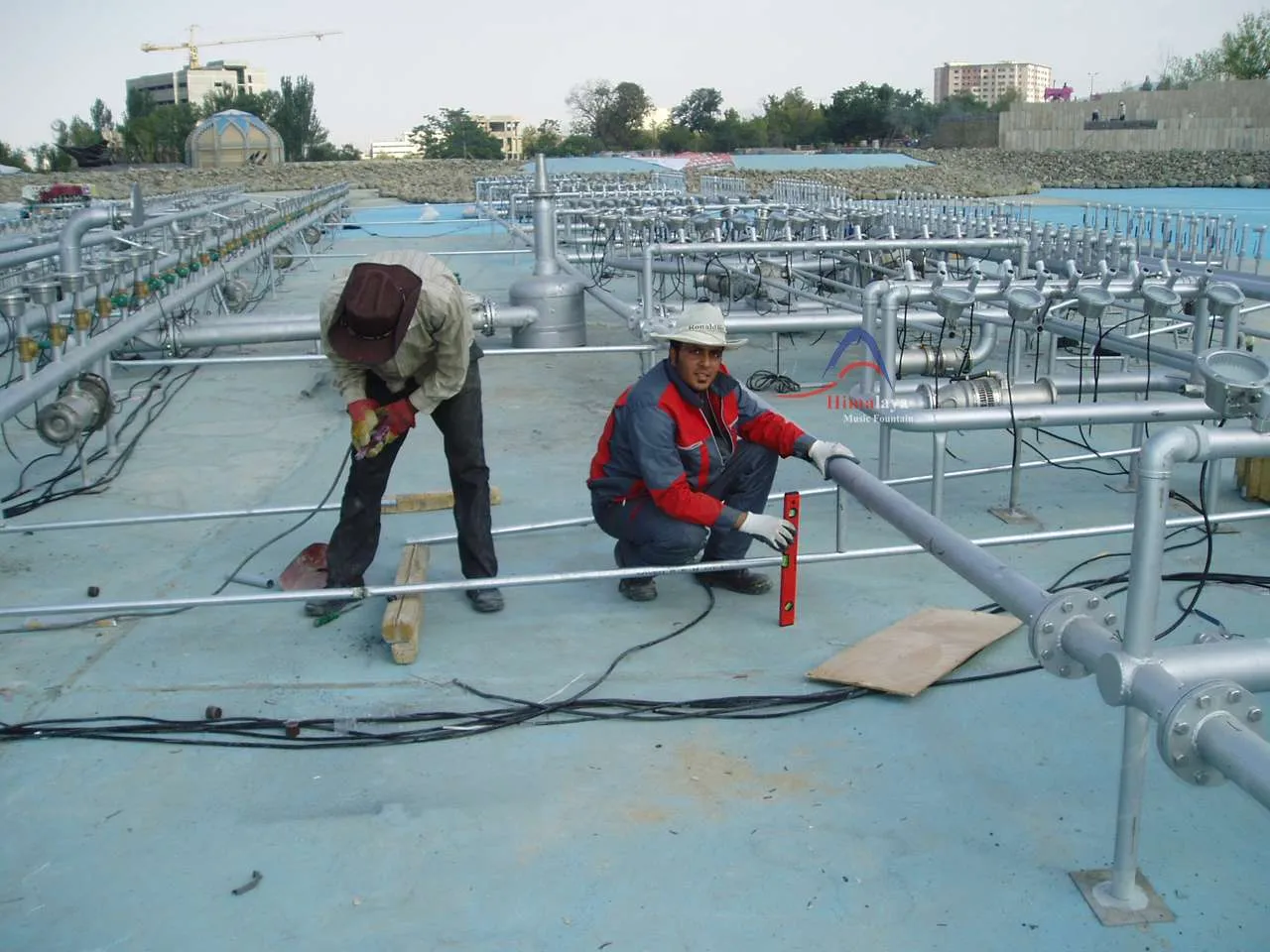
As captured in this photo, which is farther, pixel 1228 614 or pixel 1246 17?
pixel 1246 17

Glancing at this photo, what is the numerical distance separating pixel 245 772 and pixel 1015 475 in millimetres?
3216

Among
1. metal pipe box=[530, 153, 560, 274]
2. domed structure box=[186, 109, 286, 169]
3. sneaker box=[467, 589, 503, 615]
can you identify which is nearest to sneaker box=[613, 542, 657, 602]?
sneaker box=[467, 589, 503, 615]

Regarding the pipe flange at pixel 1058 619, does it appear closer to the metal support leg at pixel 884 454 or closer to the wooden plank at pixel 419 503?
the metal support leg at pixel 884 454

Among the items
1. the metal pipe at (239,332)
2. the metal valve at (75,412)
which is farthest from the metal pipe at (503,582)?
the metal pipe at (239,332)

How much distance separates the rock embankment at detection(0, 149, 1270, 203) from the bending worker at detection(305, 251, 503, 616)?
17123 millimetres

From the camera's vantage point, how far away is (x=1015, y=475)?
480 cm

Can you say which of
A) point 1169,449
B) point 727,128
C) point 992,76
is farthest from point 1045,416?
point 992,76

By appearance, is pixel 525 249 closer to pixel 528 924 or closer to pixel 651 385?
pixel 651 385

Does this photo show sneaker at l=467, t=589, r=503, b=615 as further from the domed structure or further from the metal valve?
the domed structure

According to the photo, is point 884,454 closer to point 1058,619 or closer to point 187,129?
point 1058,619

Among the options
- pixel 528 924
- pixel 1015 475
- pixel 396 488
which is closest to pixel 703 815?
pixel 528 924

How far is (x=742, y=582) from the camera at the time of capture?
13.3ft

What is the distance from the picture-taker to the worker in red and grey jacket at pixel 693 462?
3635mm

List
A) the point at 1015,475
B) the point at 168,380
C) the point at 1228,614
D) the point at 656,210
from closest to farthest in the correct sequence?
the point at 1228,614
the point at 1015,475
the point at 168,380
the point at 656,210
